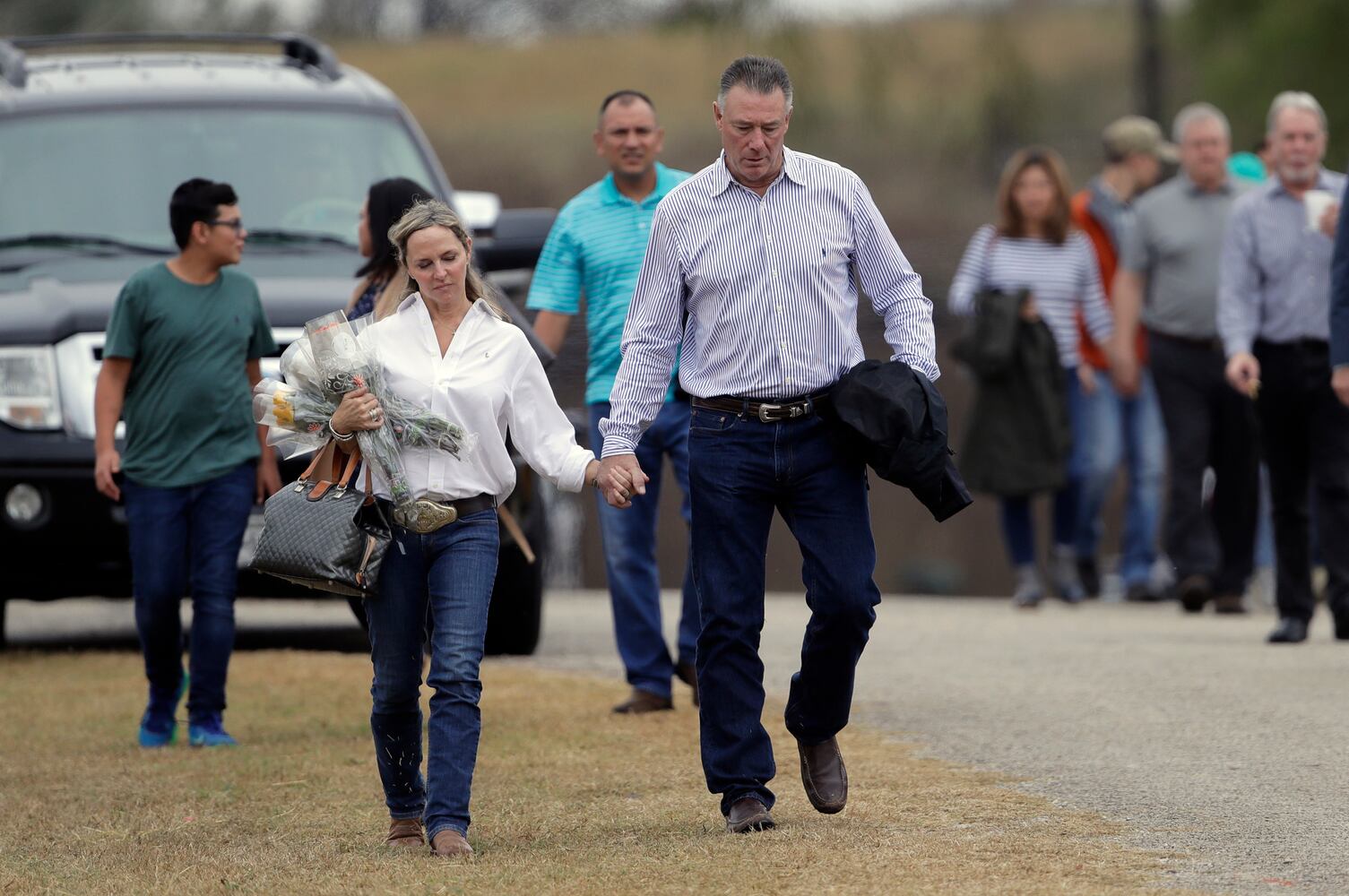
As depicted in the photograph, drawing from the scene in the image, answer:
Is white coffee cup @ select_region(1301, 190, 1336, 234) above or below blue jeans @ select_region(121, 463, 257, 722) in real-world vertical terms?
above

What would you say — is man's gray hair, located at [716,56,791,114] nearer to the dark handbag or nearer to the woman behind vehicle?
the dark handbag

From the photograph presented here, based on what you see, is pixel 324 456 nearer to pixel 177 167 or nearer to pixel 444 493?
pixel 444 493

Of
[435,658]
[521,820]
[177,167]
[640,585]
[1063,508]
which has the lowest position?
[1063,508]

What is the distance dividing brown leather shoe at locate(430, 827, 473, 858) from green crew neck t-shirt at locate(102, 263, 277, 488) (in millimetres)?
2565

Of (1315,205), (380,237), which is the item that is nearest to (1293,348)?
(1315,205)

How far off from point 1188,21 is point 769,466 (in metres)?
26.4

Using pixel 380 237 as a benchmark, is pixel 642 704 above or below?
below

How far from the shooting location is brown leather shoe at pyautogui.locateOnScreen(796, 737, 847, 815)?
20.7ft

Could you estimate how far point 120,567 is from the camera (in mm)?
10266

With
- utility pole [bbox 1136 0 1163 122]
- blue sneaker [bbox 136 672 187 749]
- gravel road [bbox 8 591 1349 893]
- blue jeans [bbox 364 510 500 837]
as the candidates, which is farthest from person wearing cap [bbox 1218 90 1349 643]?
utility pole [bbox 1136 0 1163 122]

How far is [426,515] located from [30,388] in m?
4.48

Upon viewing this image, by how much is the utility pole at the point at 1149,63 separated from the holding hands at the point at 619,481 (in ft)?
75.9

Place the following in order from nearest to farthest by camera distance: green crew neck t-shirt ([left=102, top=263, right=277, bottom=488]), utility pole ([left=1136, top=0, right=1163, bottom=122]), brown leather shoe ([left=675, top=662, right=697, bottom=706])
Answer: green crew neck t-shirt ([left=102, top=263, right=277, bottom=488]) < brown leather shoe ([left=675, top=662, right=697, bottom=706]) < utility pole ([left=1136, top=0, right=1163, bottom=122])

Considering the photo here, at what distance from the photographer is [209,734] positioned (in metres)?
8.26
